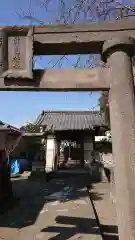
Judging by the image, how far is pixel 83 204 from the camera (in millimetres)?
8219

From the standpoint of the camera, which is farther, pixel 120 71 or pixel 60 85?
pixel 60 85

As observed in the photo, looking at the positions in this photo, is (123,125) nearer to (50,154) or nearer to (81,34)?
(81,34)

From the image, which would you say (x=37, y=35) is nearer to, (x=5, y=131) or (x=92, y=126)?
(x=5, y=131)

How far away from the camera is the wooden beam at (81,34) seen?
3227mm

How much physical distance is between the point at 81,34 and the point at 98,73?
0.57m

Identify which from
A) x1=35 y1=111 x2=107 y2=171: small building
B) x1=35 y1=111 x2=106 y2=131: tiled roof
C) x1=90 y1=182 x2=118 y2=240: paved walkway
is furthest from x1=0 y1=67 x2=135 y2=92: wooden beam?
x1=35 y1=111 x2=106 y2=131: tiled roof

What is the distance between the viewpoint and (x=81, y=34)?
328 centimetres

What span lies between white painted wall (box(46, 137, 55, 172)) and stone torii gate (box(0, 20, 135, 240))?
15884 mm

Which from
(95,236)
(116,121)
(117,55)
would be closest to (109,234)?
(95,236)

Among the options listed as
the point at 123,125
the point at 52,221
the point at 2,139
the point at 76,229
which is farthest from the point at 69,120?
the point at 123,125

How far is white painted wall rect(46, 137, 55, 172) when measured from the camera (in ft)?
62.1

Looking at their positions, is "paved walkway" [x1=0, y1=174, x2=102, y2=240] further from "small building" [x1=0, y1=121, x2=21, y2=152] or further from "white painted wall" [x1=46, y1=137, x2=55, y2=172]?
"white painted wall" [x1=46, y1=137, x2=55, y2=172]

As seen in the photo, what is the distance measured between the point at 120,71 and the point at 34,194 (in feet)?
30.9

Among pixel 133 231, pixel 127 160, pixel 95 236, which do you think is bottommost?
pixel 95 236
